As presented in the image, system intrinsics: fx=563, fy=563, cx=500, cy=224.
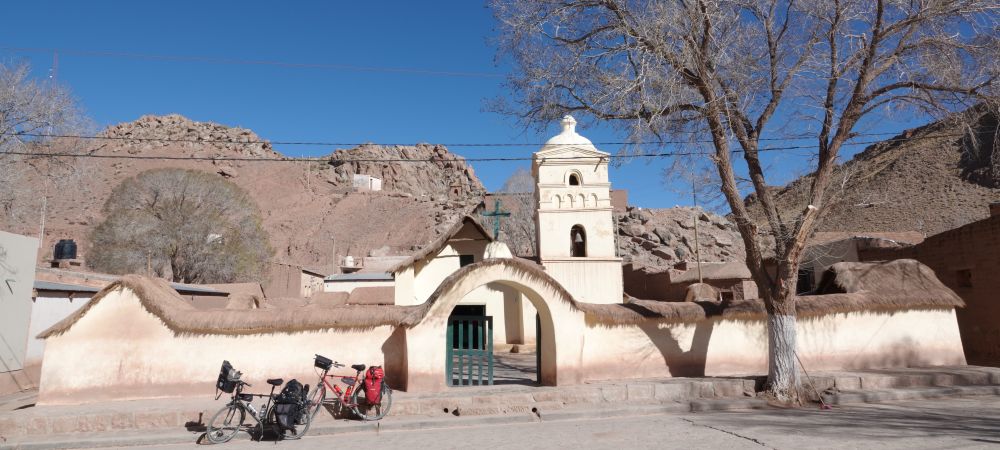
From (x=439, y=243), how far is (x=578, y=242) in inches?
250

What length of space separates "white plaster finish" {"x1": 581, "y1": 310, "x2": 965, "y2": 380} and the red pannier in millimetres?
4184

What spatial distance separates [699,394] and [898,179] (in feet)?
184

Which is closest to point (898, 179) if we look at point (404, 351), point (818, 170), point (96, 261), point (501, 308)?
point (501, 308)

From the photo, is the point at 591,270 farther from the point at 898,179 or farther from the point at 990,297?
the point at 898,179

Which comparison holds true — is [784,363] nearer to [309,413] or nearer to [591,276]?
[309,413]

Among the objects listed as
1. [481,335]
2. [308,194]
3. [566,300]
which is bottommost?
[481,335]

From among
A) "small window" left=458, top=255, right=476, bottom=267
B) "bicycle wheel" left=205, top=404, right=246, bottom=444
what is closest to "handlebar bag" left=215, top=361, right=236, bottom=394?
"bicycle wheel" left=205, top=404, right=246, bottom=444

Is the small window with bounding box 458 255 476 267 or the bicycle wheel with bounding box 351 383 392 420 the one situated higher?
the small window with bounding box 458 255 476 267

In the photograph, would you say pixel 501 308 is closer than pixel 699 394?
No

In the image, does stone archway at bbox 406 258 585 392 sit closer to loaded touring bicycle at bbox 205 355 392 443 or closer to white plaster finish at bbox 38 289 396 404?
loaded touring bicycle at bbox 205 355 392 443

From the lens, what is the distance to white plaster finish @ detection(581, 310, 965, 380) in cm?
1157

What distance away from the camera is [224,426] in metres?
8.38

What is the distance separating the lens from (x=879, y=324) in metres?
12.6

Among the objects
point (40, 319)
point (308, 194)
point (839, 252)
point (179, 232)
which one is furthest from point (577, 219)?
point (308, 194)
